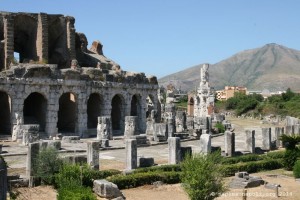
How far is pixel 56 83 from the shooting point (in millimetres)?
31703

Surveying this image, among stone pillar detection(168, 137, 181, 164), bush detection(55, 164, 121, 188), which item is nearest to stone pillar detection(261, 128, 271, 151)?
stone pillar detection(168, 137, 181, 164)

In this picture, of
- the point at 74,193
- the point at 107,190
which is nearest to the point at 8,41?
the point at 107,190

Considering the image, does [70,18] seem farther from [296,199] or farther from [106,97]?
[296,199]

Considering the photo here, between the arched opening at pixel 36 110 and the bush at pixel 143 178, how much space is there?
17.5m

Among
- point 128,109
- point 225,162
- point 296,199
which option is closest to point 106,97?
point 128,109

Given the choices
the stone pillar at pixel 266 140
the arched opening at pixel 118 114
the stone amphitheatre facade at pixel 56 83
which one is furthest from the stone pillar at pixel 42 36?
the stone pillar at pixel 266 140

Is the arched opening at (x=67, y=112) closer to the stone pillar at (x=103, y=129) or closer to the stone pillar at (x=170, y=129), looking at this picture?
the stone pillar at (x=103, y=129)

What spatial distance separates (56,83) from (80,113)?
3.29 meters

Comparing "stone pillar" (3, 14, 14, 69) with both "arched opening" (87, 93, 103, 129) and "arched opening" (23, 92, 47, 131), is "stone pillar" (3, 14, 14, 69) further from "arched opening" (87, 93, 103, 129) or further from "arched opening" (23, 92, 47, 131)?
"arched opening" (87, 93, 103, 129)

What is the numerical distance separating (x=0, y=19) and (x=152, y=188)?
24.0 m

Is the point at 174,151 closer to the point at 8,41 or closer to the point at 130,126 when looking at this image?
the point at 130,126

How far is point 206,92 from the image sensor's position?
5184 cm

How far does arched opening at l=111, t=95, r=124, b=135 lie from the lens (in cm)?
3769

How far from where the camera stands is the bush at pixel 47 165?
15500 millimetres
